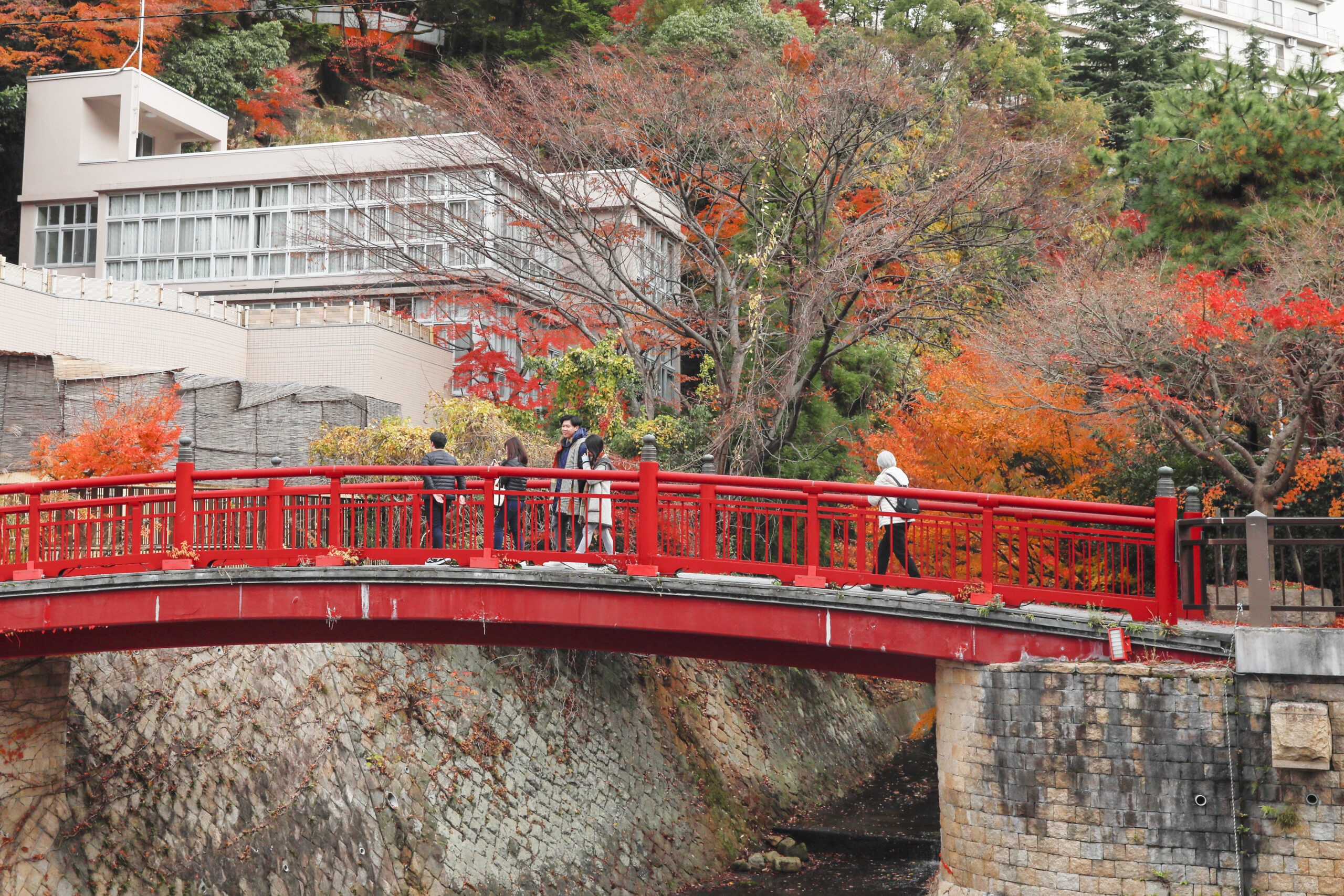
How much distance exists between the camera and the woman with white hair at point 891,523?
10.3 m

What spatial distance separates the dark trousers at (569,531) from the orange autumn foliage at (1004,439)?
770 centimetres

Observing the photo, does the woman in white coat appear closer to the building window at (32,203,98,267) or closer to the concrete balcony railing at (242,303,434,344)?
the concrete balcony railing at (242,303,434,344)

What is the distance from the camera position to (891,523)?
1035 cm

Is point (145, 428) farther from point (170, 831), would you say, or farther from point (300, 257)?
point (300, 257)

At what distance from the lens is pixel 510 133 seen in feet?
70.9

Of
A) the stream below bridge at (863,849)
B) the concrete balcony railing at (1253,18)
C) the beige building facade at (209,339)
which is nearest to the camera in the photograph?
the stream below bridge at (863,849)

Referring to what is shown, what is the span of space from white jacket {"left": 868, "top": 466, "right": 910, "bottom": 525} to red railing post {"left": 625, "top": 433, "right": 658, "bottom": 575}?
2.04 m

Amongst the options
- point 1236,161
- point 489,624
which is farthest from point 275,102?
point 489,624

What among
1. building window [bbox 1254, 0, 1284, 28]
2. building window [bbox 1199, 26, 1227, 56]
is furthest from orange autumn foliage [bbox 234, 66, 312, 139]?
building window [bbox 1254, 0, 1284, 28]

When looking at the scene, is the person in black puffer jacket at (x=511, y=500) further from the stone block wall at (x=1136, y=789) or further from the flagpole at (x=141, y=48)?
the flagpole at (x=141, y=48)

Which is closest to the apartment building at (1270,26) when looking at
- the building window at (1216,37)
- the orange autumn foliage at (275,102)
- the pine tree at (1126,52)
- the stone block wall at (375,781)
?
the building window at (1216,37)

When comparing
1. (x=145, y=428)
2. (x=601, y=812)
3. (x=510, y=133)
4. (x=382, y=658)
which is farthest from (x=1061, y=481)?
(x=145, y=428)

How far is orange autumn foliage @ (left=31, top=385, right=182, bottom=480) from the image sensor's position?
17.3 meters

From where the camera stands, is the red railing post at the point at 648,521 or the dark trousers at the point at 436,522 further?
the dark trousers at the point at 436,522
